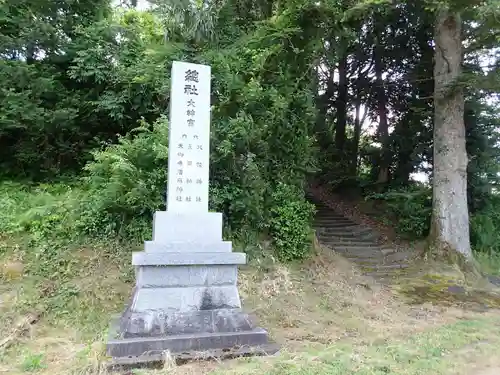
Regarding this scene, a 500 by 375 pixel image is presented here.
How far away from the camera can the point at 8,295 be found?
5.25 metres

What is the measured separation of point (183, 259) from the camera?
438 cm

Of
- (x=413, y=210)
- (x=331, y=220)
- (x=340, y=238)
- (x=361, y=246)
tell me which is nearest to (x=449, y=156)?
(x=413, y=210)

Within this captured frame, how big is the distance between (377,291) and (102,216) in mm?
5168

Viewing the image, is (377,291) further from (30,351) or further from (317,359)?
(30,351)

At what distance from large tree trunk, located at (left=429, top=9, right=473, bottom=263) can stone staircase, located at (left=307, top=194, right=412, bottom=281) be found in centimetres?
99

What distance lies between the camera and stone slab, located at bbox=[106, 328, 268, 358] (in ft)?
12.8

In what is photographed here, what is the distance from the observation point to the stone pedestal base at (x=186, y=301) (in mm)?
4074

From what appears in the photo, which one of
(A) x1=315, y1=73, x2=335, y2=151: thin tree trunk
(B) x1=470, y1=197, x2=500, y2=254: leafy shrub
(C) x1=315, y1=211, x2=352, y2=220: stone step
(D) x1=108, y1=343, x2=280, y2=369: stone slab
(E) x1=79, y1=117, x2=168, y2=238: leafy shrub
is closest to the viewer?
(D) x1=108, y1=343, x2=280, y2=369: stone slab

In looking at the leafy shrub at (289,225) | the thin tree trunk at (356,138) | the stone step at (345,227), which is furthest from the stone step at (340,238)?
the thin tree trunk at (356,138)

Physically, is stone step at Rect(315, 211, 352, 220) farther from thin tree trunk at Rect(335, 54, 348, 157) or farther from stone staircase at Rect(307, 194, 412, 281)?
thin tree trunk at Rect(335, 54, 348, 157)

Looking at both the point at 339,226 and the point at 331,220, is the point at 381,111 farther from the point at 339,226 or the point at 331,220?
the point at 339,226

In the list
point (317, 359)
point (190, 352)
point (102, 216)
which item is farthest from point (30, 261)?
point (317, 359)

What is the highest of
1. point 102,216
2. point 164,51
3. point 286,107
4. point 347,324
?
point 164,51

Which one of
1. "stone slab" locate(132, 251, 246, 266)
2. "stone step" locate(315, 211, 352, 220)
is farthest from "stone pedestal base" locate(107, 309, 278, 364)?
"stone step" locate(315, 211, 352, 220)
